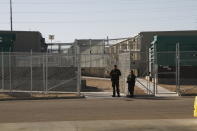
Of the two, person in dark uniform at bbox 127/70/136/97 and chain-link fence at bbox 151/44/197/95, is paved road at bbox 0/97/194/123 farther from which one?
chain-link fence at bbox 151/44/197/95

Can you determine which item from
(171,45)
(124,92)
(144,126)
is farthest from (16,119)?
(171,45)

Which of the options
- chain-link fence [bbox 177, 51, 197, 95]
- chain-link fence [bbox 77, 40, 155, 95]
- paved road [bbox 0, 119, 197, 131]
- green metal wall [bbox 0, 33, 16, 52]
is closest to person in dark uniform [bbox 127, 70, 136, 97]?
paved road [bbox 0, 119, 197, 131]

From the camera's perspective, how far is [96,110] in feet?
59.0

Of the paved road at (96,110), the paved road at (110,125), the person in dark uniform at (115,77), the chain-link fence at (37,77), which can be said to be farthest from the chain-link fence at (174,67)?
the paved road at (110,125)

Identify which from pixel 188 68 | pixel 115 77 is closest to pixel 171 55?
pixel 188 68

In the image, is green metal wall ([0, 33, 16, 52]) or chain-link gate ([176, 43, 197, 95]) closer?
chain-link gate ([176, 43, 197, 95])

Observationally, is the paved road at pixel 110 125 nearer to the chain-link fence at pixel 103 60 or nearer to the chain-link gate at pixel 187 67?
the chain-link gate at pixel 187 67

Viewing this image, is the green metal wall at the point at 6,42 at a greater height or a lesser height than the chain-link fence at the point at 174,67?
greater

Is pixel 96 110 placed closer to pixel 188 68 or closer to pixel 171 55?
pixel 171 55

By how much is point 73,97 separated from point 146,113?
753cm

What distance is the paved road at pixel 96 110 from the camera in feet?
51.3

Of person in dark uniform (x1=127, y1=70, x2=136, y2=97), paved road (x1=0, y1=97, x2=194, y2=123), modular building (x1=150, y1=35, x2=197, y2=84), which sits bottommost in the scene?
paved road (x1=0, y1=97, x2=194, y2=123)

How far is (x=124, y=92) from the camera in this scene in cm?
2598

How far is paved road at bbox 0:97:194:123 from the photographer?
15.6m
